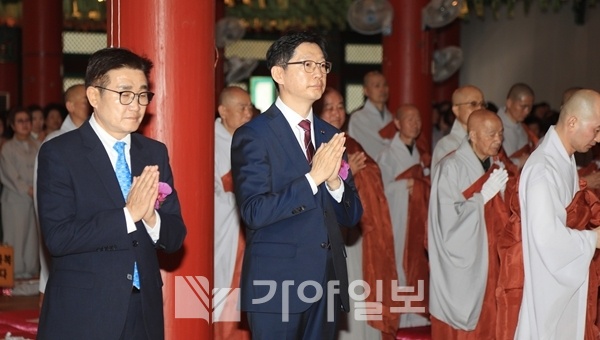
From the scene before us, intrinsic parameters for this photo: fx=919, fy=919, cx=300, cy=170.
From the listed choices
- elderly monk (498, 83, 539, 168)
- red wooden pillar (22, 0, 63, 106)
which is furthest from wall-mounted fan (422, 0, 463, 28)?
red wooden pillar (22, 0, 63, 106)

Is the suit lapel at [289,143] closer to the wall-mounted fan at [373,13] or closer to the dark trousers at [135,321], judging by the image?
the dark trousers at [135,321]

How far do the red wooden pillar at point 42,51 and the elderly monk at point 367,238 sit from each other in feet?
23.9

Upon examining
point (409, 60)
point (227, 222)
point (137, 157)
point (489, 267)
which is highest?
point (409, 60)

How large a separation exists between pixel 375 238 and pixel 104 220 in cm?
317

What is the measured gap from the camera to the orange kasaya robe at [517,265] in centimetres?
416

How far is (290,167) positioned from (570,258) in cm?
148

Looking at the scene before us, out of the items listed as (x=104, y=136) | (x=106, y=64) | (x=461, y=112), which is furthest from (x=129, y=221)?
(x=461, y=112)

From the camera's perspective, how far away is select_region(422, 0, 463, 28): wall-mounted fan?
349 inches

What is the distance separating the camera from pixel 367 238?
585 cm

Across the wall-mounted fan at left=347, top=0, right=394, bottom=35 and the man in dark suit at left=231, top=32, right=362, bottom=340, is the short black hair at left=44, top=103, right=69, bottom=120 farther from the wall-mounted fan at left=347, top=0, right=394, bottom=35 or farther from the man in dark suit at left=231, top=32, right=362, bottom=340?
the man in dark suit at left=231, top=32, right=362, bottom=340

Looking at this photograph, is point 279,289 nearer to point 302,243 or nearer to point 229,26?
point 302,243

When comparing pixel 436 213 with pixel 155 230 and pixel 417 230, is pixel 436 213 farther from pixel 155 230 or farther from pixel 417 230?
pixel 155 230

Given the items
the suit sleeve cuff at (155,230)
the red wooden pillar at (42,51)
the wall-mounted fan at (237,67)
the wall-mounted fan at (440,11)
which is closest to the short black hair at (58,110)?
the red wooden pillar at (42,51)

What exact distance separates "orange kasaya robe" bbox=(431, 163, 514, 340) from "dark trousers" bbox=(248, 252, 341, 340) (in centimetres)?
220
